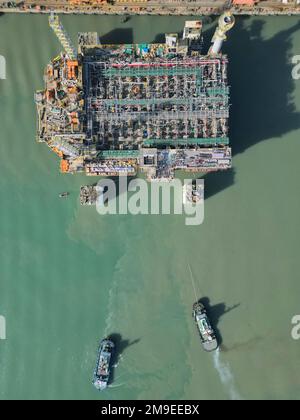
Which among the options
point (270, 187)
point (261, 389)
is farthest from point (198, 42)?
point (261, 389)

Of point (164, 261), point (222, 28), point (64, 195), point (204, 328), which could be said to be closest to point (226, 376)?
point (204, 328)

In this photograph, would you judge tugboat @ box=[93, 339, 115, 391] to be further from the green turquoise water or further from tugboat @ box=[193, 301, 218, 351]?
tugboat @ box=[193, 301, 218, 351]

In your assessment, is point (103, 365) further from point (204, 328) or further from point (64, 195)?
point (64, 195)

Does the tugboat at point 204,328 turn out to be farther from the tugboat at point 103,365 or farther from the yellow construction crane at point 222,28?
the yellow construction crane at point 222,28

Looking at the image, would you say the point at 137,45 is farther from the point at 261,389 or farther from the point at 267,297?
the point at 261,389

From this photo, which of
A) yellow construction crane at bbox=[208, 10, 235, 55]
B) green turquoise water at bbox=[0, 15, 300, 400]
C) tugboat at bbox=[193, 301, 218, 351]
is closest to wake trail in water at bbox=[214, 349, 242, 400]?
green turquoise water at bbox=[0, 15, 300, 400]

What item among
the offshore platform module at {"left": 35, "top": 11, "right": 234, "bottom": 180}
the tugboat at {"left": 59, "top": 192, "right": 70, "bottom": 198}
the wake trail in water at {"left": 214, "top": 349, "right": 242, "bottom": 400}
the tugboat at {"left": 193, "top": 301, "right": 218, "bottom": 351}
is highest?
the offshore platform module at {"left": 35, "top": 11, "right": 234, "bottom": 180}

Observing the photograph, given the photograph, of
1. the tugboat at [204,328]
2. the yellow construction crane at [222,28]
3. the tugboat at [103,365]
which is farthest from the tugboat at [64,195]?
the yellow construction crane at [222,28]
